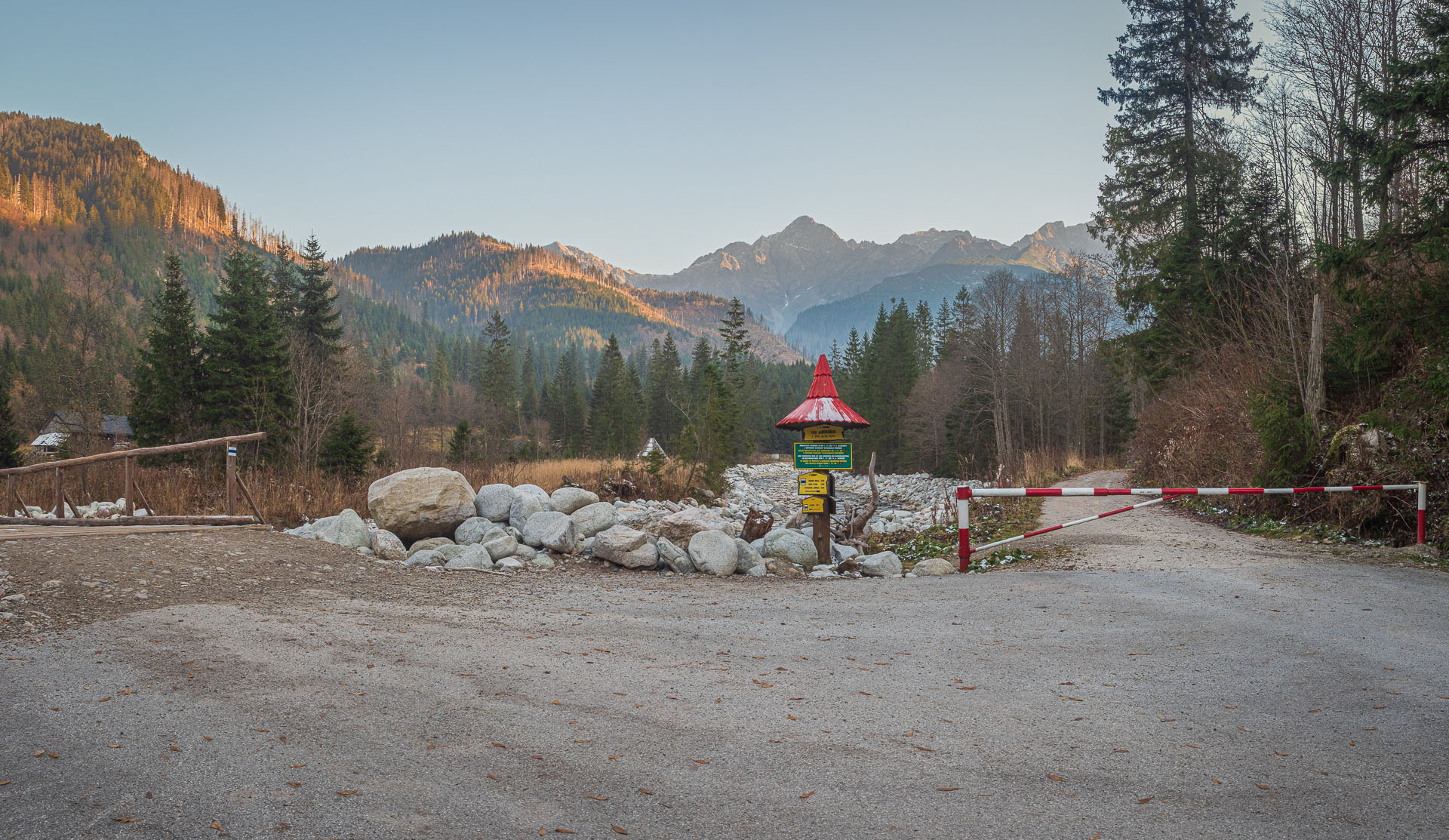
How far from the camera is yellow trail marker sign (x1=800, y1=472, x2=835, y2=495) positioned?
11.0m

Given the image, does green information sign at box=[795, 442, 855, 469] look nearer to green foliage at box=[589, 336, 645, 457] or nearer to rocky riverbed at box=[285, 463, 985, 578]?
rocky riverbed at box=[285, 463, 985, 578]

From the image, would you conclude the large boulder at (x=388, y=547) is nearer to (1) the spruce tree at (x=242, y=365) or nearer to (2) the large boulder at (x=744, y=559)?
(2) the large boulder at (x=744, y=559)

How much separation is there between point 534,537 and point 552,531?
0.35 meters

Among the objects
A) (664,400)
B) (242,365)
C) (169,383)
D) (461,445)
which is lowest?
(461,445)

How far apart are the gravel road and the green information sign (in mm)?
4167

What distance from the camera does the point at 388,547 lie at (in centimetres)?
993

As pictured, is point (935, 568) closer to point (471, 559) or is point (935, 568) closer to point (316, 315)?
point (471, 559)

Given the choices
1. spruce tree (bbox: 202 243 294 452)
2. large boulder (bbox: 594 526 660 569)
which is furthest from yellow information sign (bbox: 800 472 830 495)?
spruce tree (bbox: 202 243 294 452)

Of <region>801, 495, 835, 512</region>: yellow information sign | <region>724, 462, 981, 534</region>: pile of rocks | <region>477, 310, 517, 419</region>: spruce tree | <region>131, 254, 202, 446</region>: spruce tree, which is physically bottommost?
<region>724, 462, 981, 534</region>: pile of rocks

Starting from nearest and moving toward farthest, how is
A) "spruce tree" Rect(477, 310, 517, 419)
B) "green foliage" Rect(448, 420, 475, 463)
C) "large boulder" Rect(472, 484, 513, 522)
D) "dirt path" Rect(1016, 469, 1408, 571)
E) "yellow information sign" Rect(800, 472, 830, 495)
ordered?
"dirt path" Rect(1016, 469, 1408, 571)
"yellow information sign" Rect(800, 472, 830, 495)
"large boulder" Rect(472, 484, 513, 522)
"green foliage" Rect(448, 420, 475, 463)
"spruce tree" Rect(477, 310, 517, 419)

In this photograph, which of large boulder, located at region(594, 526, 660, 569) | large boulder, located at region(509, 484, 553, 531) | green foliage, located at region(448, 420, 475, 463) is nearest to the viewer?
large boulder, located at region(594, 526, 660, 569)

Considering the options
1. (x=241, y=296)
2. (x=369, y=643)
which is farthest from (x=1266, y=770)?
(x=241, y=296)

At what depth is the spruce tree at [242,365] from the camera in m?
27.1

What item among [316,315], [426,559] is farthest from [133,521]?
[316,315]
